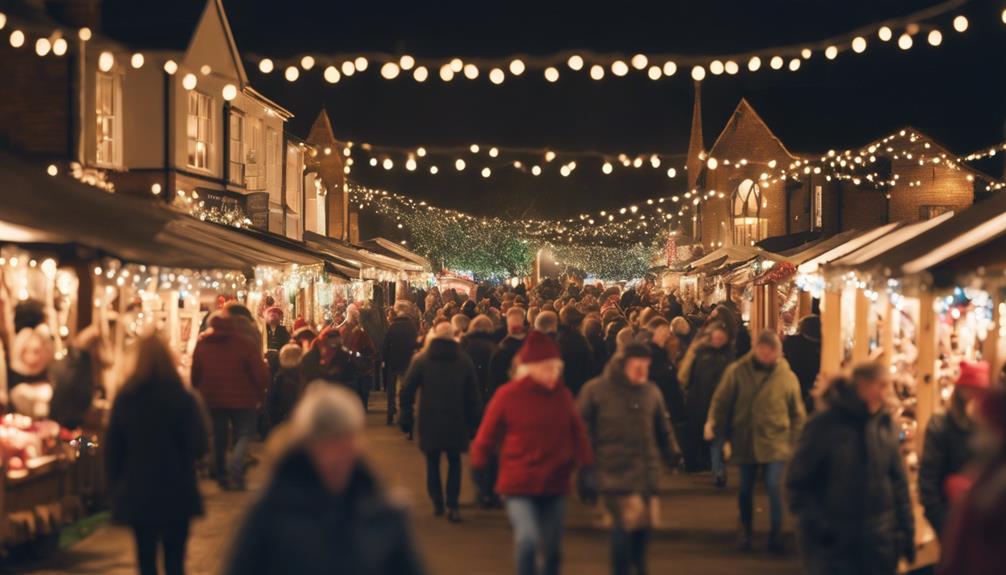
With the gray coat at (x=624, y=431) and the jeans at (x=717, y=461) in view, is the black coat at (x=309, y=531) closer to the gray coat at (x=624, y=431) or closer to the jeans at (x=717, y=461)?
the gray coat at (x=624, y=431)

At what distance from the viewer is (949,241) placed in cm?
1247

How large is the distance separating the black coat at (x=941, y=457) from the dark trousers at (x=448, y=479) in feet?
17.6

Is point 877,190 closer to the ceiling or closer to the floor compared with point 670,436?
closer to the ceiling

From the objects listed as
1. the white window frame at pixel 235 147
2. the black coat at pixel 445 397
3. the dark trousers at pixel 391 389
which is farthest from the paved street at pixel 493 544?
the white window frame at pixel 235 147

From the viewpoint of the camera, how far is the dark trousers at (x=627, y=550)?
8.99 metres

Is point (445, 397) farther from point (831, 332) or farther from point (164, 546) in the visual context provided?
point (164, 546)

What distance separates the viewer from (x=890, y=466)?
8031mm

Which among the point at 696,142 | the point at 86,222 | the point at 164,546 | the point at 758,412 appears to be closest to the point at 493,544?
the point at 758,412

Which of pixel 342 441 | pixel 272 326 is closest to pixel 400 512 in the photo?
pixel 342 441

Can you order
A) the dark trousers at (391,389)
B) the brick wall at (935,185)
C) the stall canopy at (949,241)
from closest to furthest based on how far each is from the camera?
the stall canopy at (949,241) < the dark trousers at (391,389) < the brick wall at (935,185)

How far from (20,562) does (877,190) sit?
148 feet

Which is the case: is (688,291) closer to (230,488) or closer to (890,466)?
(230,488)

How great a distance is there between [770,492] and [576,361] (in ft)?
17.0

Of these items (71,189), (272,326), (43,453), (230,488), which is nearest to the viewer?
(43,453)
